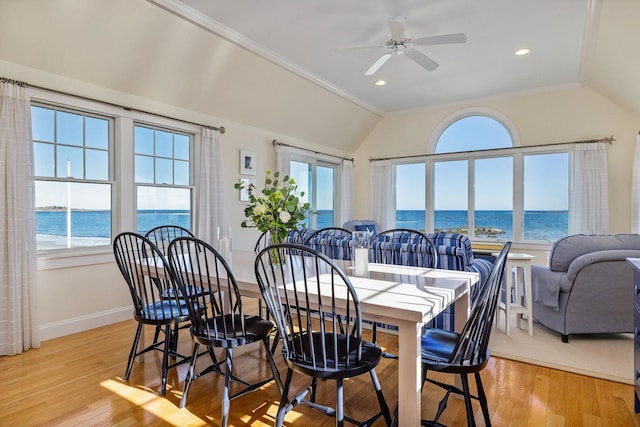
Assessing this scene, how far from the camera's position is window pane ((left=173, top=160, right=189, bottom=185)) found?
4.38m

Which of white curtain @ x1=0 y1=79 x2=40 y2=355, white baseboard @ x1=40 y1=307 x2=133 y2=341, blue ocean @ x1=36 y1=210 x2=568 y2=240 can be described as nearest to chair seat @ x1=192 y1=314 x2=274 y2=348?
blue ocean @ x1=36 y1=210 x2=568 y2=240

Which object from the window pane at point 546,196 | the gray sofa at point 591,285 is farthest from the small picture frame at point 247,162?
the window pane at point 546,196

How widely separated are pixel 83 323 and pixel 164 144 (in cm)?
207

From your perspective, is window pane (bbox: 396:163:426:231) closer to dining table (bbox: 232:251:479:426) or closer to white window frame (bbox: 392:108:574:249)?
white window frame (bbox: 392:108:574:249)

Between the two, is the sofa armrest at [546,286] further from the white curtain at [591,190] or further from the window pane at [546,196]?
the window pane at [546,196]

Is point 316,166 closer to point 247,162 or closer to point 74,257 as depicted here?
point 247,162

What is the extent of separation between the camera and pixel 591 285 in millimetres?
2930

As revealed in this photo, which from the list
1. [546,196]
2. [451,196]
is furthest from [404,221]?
[546,196]

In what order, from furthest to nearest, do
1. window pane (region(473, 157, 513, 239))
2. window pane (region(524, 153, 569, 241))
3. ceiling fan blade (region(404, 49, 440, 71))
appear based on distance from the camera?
window pane (region(473, 157, 513, 239)), window pane (region(524, 153, 569, 241)), ceiling fan blade (region(404, 49, 440, 71))

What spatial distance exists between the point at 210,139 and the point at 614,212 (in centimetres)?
571

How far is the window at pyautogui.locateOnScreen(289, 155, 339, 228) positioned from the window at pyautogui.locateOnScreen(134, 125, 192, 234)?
1970 millimetres

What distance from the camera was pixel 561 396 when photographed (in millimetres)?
2207

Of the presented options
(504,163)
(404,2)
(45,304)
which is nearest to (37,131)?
(45,304)

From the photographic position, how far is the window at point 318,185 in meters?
6.31
